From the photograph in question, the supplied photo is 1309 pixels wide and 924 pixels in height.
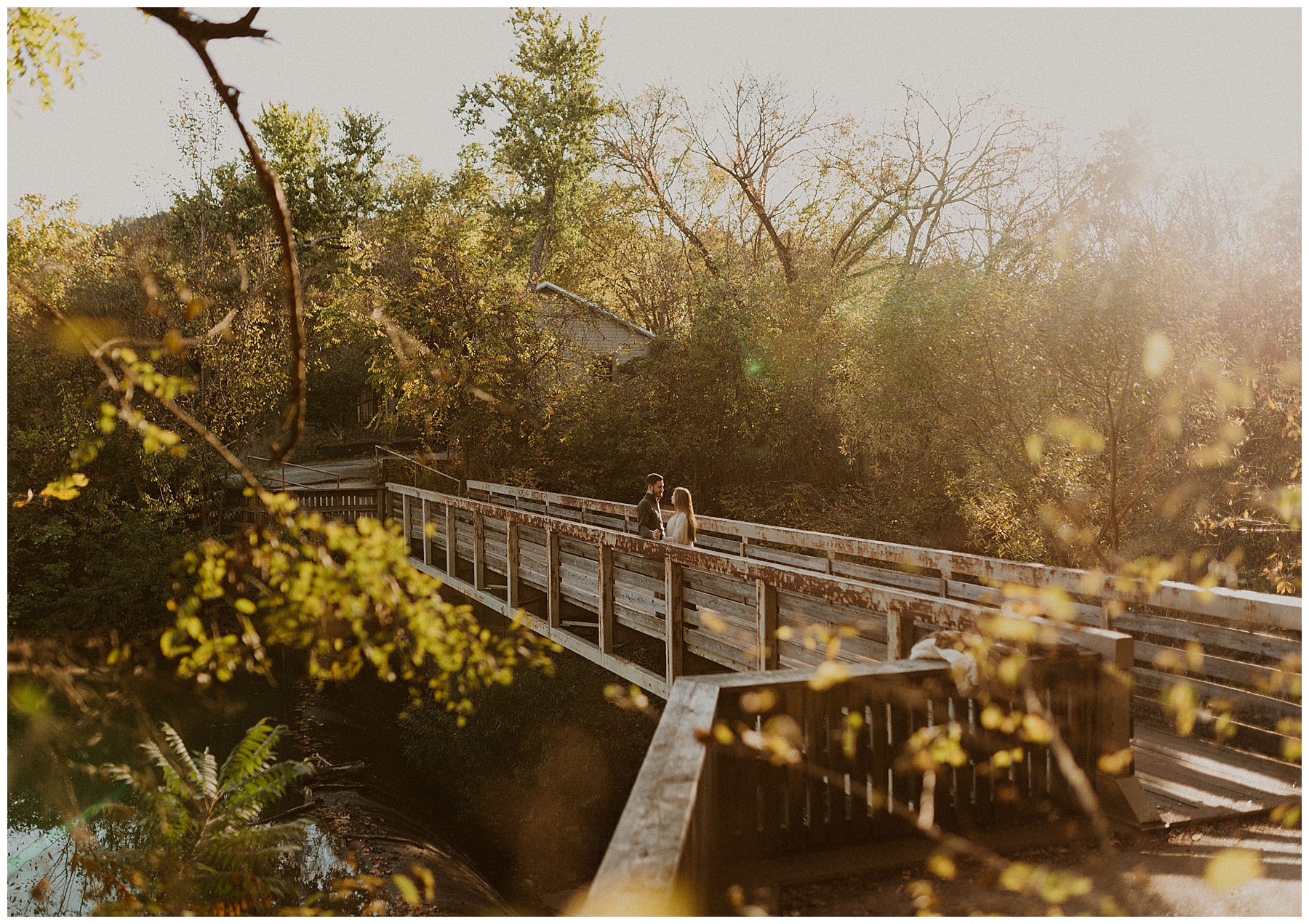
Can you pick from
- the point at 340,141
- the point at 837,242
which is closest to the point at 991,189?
the point at 837,242

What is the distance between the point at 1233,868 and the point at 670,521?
663 centimetres

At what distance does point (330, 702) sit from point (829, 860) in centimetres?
1722

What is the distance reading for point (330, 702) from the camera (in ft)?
62.1

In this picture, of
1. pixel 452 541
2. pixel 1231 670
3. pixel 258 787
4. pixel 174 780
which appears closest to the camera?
pixel 1231 670

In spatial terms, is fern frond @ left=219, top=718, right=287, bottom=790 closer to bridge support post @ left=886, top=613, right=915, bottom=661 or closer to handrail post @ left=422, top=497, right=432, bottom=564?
handrail post @ left=422, top=497, right=432, bottom=564

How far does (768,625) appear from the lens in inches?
266

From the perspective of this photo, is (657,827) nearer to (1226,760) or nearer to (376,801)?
(1226,760)

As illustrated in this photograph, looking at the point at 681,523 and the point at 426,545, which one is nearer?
the point at 681,523

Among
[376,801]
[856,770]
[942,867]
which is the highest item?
[856,770]

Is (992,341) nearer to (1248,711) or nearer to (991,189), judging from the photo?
(1248,711)

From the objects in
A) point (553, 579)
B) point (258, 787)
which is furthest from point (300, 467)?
point (258, 787)

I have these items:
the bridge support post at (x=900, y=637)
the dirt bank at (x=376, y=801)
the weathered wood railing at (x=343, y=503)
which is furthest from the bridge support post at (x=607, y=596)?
the weathered wood railing at (x=343, y=503)

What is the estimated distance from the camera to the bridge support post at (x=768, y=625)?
6.76 meters

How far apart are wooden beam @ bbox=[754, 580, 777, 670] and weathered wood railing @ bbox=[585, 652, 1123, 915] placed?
8.58 ft
